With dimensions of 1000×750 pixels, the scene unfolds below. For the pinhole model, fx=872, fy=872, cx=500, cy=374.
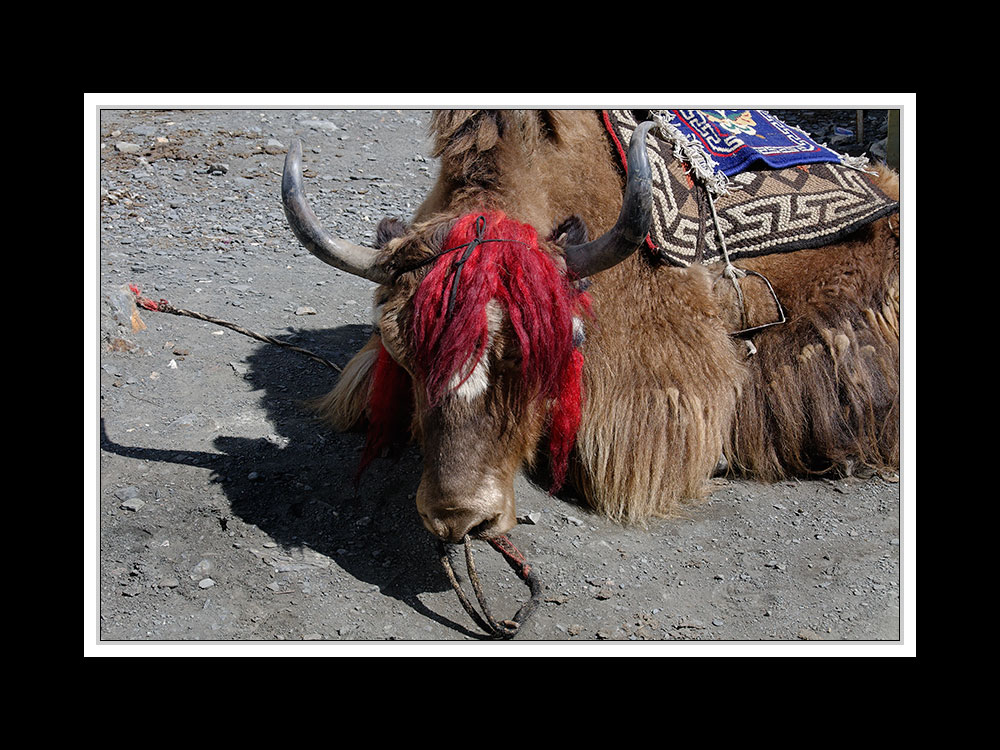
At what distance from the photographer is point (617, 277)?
11.8ft

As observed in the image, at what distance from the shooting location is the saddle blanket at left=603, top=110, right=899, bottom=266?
149 inches

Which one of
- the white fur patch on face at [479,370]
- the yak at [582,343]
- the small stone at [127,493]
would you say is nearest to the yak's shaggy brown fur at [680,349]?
the yak at [582,343]

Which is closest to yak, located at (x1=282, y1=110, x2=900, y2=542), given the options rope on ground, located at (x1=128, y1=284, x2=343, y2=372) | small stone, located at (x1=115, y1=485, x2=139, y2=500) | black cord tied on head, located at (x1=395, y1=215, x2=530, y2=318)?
black cord tied on head, located at (x1=395, y1=215, x2=530, y2=318)

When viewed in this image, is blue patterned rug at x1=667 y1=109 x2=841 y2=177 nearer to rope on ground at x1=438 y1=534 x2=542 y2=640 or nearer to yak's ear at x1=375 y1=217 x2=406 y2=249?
yak's ear at x1=375 y1=217 x2=406 y2=249

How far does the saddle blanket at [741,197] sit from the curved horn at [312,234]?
1285mm

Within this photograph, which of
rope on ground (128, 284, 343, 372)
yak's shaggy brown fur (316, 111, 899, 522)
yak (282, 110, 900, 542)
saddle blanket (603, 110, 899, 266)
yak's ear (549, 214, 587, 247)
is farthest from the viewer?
rope on ground (128, 284, 343, 372)

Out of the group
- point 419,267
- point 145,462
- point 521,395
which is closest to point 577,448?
point 521,395

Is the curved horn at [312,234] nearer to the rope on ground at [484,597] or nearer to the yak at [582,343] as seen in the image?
the yak at [582,343]

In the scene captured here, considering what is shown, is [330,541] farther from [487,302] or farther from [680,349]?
[680,349]
